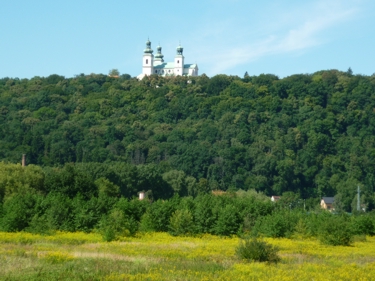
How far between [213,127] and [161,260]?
4369 inches

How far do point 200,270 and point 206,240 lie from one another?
16121 millimetres

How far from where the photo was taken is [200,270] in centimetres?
2823

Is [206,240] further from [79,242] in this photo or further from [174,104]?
[174,104]

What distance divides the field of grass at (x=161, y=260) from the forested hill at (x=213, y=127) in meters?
64.4

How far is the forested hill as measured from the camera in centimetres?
12269

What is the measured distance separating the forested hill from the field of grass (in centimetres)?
6437

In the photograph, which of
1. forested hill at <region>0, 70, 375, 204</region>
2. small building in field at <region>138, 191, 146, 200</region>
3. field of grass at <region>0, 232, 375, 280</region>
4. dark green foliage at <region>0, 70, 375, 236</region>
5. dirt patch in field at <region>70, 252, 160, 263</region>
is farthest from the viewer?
forested hill at <region>0, 70, 375, 204</region>

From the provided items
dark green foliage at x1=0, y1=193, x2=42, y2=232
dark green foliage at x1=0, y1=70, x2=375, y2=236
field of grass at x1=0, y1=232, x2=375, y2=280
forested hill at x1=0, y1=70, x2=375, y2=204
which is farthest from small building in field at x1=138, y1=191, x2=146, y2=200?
field of grass at x1=0, y1=232, x2=375, y2=280

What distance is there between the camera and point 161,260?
101 feet

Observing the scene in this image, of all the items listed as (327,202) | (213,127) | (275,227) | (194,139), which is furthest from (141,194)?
(213,127)

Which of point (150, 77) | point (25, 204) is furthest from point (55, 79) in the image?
point (25, 204)

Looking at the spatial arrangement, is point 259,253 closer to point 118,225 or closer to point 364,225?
point 118,225

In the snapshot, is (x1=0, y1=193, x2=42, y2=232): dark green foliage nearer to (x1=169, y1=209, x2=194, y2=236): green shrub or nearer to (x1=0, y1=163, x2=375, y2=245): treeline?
(x1=0, y1=163, x2=375, y2=245): treeline

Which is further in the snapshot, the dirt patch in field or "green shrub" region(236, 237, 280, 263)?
"green shrub" region(236, 237, 280, 263)
